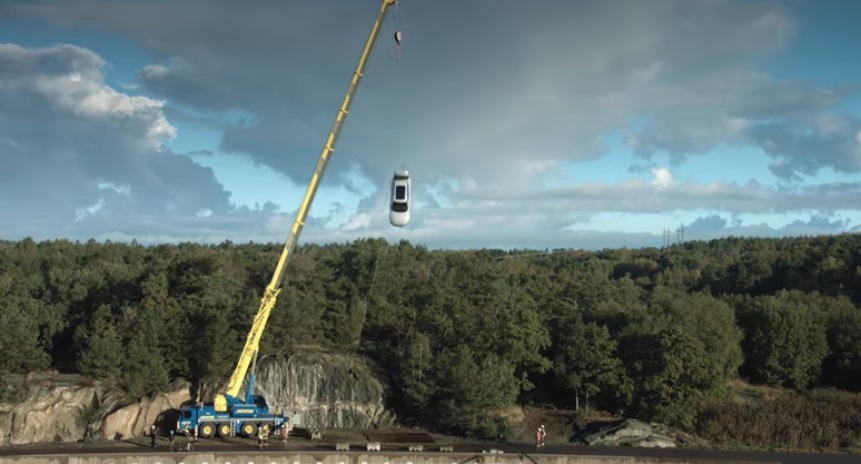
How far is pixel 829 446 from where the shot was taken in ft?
149

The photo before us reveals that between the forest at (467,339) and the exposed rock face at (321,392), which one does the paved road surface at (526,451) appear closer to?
the forest at (467,339)

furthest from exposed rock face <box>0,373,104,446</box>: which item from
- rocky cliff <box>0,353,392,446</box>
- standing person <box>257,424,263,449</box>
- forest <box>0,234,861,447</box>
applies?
standing person <box>257,424,263,449</box>

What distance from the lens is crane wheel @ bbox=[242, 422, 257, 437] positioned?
44469 millimetres

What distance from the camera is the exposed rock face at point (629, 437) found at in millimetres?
45656

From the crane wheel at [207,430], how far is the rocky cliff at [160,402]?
496 centimetres

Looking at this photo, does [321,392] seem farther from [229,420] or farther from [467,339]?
[467,339]

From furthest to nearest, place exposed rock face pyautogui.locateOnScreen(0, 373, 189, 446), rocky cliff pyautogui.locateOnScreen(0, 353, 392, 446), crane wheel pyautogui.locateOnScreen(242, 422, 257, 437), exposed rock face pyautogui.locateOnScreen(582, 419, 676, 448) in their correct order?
rocky cliff pyautogui.locateOnScreen(0, 353, 392, 446) → exposed rock face pyautogui.locateOnScreen(0, 373, 189, 446) → exposed rock face pyautogui.locateOnScreen(582, 419, 676, 448) → crane wheel pyautogui.locateOnScreen(242, 422, 257, 437)

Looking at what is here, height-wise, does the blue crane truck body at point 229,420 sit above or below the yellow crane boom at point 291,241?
below

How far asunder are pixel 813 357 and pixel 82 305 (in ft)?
200

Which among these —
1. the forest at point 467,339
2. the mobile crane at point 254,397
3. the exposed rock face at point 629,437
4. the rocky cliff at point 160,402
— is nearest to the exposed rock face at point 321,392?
the rocky cliff at point 160,402

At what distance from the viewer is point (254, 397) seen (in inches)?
1813

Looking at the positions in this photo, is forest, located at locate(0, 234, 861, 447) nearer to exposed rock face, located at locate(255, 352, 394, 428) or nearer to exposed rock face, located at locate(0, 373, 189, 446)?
exposed rock face, located at locate(0, 373, 189, 446)

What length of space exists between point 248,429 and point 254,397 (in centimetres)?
219

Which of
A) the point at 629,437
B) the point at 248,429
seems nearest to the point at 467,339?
the point at 629,437
